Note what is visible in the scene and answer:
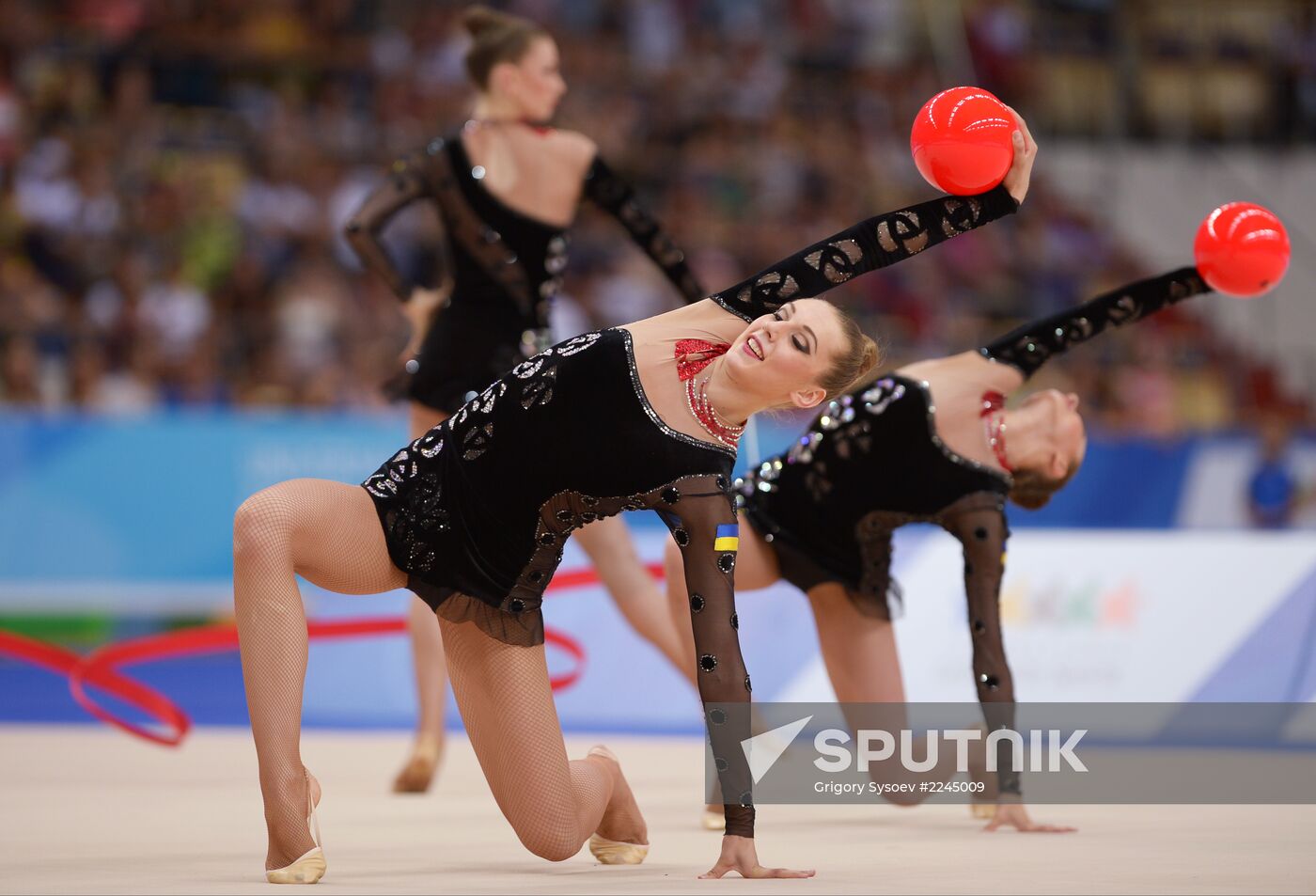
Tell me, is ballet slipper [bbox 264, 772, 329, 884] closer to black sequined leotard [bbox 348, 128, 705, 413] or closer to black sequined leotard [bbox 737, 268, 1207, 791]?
black sequined leotard [bbox 737, 268, 1207, 791]

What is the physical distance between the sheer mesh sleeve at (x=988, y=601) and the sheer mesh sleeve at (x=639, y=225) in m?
0.87

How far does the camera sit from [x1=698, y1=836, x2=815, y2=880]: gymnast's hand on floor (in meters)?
2.81

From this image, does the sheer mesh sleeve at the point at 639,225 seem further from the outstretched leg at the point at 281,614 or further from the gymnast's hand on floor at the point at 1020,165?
the outstretched leg at the point at 281,614

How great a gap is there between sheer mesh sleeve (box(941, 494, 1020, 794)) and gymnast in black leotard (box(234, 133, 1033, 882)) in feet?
3.25

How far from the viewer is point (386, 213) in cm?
455

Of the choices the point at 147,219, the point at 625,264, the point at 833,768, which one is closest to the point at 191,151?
the point at 147,219

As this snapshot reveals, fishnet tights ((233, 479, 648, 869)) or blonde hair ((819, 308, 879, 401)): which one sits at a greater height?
blonde hair ((819, 308, 879, 401))

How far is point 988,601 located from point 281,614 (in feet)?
5.63

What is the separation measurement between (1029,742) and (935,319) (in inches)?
207

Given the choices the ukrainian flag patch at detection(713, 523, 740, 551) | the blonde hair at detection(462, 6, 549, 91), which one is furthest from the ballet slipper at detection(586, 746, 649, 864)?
the blonde hair at detection(462, 6, 549, 91)

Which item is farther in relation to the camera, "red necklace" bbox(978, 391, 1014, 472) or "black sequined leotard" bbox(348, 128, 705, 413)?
"black sequined leotard" bbox(348, 128, 705, 413)

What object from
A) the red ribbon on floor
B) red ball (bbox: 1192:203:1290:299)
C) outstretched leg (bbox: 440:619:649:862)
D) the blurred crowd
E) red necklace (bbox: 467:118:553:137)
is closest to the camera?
outstretched leg (bbox: 440:619:649:862)

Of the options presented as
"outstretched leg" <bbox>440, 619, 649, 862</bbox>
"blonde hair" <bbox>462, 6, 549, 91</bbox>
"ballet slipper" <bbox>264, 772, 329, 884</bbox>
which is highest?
"blonde hair" <bbox>462, 6, 549, 91</bbox>

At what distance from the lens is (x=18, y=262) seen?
27.5 feet
